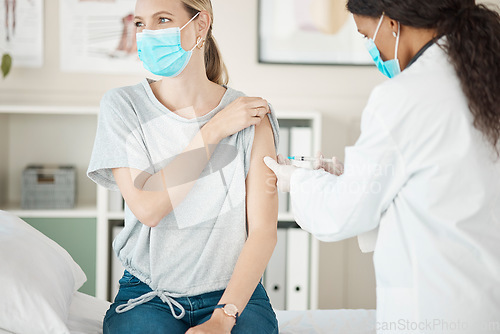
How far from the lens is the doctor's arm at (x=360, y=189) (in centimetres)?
97

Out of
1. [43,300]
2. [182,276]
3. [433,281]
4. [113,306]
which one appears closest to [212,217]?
[182,276]

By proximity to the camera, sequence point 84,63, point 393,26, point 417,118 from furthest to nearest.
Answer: point 84,63 → point 393,26 → point 417,118

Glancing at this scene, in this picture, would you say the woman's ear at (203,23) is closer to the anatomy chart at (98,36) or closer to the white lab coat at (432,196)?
the white lab coat at (432,196)

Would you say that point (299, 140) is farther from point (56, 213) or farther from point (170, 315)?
point (170, 315)

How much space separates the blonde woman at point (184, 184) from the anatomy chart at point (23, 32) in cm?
139

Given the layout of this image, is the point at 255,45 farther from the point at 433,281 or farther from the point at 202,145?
the point at 433,281

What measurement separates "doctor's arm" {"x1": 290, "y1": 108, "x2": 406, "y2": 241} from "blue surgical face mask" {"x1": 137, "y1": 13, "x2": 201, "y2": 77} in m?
0.49

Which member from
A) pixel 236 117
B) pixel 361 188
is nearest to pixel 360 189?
pixel 361 188

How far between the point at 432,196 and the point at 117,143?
0.71 meters

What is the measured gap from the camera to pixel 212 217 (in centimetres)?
130

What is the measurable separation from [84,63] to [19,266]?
158 cm

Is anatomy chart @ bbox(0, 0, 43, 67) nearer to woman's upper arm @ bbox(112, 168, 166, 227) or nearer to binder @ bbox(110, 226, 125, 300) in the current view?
binder @ bbox(110, 226, 125, 300)

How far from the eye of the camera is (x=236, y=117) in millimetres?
1279

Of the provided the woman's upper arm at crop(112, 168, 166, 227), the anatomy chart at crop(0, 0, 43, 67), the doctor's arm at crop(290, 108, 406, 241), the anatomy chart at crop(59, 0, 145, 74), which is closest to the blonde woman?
the woman's upper arm at crop(112, 168, 166, 227)
